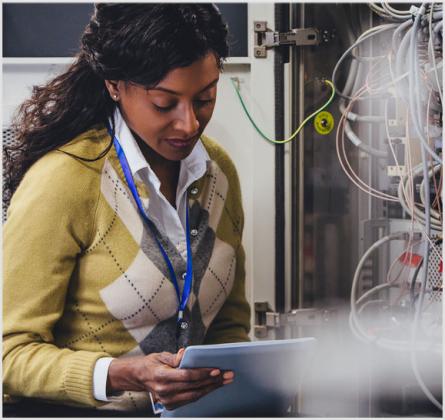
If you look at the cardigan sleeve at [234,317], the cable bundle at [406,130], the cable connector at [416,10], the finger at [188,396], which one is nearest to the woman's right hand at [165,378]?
the finger at [188,396]

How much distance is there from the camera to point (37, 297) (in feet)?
4.94

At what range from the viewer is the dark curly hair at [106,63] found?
1.55 metres

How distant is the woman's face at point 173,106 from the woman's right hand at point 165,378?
0.54m

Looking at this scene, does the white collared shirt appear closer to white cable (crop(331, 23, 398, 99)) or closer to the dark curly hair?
the dark curly hair

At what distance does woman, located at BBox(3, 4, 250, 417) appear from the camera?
152 cm

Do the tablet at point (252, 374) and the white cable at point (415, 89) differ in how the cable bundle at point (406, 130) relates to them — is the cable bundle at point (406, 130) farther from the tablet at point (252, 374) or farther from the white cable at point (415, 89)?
the tablet at point (252, 374)

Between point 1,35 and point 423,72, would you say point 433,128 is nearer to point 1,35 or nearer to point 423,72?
point 423,72

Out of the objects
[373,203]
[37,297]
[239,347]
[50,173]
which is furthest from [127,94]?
[373,203]

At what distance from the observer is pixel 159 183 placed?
66.6 inches

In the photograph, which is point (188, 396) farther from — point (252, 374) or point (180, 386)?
point (252, 374)

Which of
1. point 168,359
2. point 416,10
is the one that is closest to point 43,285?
point 168,359

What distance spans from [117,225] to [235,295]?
433 millimetres

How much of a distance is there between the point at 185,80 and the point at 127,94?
0.15 meters

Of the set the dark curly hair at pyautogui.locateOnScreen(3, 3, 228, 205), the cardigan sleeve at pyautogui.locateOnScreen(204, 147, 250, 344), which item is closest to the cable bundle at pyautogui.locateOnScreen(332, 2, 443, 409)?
the cardigan sleeve at pyautogui.locateOnScreen(204, 147, 250, 344)
